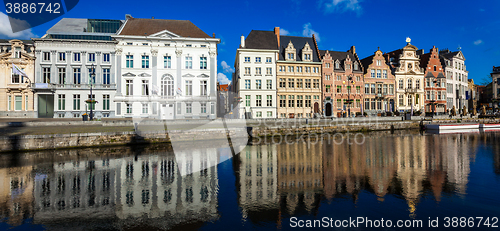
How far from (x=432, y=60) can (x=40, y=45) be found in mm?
76218

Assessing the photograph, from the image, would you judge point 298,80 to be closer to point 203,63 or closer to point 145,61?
point 203,63

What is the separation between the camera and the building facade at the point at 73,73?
39219 mm

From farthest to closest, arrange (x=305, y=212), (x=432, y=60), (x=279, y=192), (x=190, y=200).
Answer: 1. (x=432, y=60)
2. (x=279, y=192)
3. (x=190, y=200)
4. (x=305, y=212)

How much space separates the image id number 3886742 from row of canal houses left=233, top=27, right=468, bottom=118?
34.3 metres

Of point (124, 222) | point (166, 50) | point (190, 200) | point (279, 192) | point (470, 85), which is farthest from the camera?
point (470, 85)

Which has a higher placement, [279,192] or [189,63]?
[189,63]

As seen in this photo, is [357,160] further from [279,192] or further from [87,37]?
[87,37]

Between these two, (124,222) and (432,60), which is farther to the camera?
(432,60)

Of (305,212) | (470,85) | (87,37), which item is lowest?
(305,212)

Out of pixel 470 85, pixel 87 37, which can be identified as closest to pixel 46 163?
pixel 87 37

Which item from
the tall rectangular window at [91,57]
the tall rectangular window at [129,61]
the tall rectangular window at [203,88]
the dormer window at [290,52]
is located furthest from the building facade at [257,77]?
the tall rectangular window at [91,57]

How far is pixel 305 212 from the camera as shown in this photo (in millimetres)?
7363

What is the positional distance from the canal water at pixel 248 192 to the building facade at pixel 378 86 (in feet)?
123

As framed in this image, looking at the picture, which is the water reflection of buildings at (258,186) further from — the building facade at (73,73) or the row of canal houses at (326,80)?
the building facade at (73,73)
